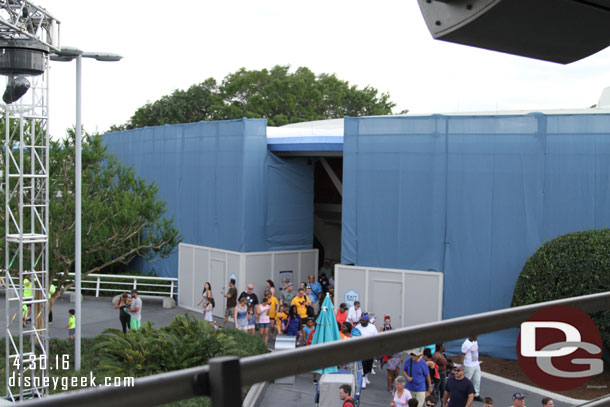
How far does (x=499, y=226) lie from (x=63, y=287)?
40.0ft

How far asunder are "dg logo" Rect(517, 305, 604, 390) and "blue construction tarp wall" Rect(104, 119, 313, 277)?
20.6m

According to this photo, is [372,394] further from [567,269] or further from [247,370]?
[567,269]

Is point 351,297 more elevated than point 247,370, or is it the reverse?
point 247,370

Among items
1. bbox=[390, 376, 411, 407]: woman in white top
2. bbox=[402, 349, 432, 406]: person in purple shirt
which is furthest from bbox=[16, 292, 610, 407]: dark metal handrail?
bbox=[390, 376, 411, 407]: woman in white top

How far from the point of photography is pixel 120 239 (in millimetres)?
19047

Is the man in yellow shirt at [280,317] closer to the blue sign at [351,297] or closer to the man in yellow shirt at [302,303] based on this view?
the man in yellow shirt at [302,303]

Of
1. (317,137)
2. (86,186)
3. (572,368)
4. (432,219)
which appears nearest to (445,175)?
(432,219)

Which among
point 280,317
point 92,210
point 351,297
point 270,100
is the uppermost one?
point 270,100

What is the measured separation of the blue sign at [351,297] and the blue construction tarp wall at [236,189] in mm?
4351

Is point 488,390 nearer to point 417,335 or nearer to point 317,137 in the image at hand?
point 417,335

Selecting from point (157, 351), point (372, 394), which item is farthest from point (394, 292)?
point (372, 394)

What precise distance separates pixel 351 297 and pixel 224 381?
1903cm

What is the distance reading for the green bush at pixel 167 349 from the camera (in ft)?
47.6

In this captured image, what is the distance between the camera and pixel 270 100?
2362 inches
